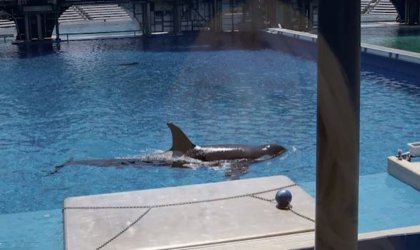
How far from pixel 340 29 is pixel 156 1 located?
99.8 feet

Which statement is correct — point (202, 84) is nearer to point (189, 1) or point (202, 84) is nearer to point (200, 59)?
point (200, 59)

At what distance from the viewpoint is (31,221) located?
604 centimetres

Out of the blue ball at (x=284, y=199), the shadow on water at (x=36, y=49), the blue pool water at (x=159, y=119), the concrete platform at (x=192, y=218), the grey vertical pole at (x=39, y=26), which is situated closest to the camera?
the concrete platform at (x=192, y=218)

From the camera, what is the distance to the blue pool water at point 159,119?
7961mm

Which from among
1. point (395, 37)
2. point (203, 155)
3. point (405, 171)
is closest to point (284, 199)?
point (405, 171)

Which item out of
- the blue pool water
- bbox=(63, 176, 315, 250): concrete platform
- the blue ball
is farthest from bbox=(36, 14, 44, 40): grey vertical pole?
the blue ball

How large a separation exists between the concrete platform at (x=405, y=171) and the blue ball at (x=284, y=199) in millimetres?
2136

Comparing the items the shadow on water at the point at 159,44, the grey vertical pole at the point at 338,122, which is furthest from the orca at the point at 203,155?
the shadow on water at the point at 159,44

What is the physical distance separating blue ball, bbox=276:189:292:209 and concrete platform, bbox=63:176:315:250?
0.21 feet

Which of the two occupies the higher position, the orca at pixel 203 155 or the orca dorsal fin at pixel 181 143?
the orca dorsal fin at pixel 181 143

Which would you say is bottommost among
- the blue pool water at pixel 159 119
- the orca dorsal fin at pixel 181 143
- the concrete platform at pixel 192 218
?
the blue pool water at pixel 159 119

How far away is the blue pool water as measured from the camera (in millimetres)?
7961

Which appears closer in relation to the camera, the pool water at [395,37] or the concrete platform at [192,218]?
the concrete platform at [192,218]

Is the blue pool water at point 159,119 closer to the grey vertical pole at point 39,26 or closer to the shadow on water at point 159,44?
the shadow on water at point 159,44
